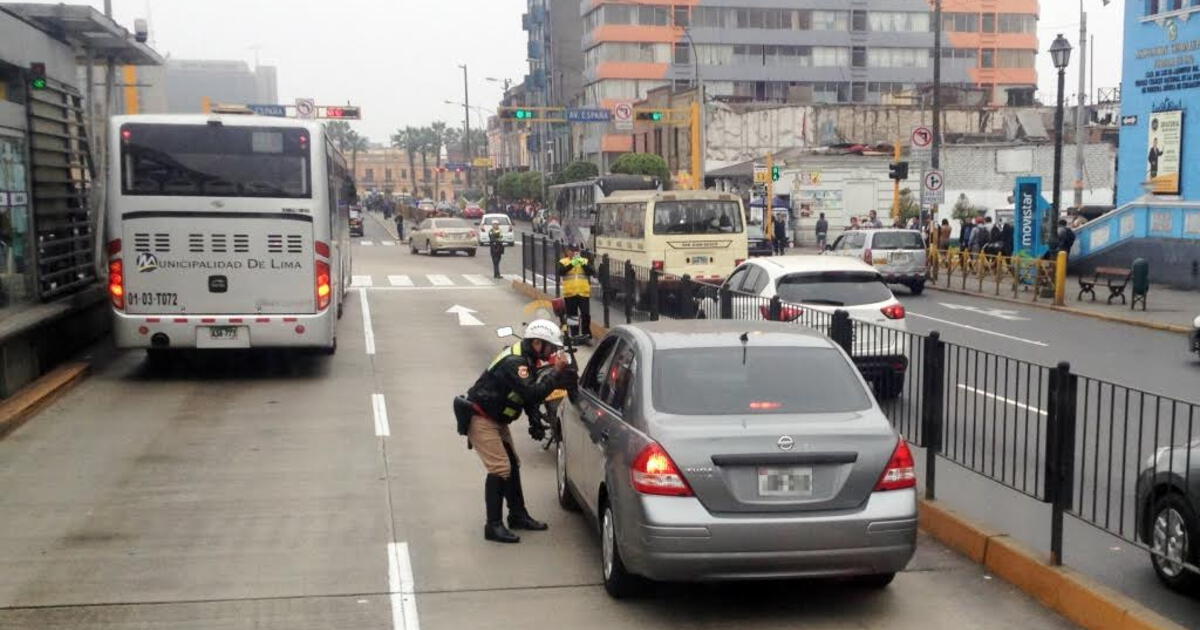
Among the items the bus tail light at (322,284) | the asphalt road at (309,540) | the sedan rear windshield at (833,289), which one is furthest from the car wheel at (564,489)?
the bus tail light at (322,284)

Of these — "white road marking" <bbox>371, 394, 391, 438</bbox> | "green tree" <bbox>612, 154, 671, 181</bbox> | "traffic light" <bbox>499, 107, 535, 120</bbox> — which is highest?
"traffic light" <bbox>499, 107, 535, 120</bbox>

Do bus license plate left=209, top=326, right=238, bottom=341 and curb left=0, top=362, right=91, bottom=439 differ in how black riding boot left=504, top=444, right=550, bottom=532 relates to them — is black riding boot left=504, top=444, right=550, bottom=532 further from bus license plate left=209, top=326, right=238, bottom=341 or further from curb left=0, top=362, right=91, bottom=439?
bus license plate left=209, top=326, right=238, bottom=341

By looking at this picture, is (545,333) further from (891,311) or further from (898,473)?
(891,311)

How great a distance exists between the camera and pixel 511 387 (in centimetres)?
804

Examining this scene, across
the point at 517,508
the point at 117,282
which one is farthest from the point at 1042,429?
the point at 117,282

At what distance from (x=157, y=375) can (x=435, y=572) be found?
986cm

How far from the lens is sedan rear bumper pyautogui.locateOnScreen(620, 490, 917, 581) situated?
6.30 m

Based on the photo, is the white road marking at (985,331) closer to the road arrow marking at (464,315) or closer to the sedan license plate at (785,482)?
the road arrow marking at (464,315)

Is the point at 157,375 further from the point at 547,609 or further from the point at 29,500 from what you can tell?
the point at 547,609

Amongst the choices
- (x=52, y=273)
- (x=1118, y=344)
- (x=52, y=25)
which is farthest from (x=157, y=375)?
(x=1118, y=344)

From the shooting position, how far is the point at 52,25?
16.8 metres

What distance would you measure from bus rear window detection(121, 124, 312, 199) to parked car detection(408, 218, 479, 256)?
31.2 meters

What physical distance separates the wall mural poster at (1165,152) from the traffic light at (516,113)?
25645 millimetres

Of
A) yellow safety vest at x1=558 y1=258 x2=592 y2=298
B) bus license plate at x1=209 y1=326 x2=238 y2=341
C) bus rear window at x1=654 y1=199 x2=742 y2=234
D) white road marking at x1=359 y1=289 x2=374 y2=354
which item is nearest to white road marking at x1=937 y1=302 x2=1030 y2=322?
bus rear window at x1=654 y1=199 x2=742 y2=234
